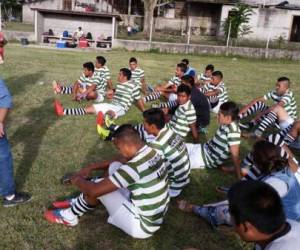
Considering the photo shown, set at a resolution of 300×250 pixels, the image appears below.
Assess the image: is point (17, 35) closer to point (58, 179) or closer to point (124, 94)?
point (124, 94)

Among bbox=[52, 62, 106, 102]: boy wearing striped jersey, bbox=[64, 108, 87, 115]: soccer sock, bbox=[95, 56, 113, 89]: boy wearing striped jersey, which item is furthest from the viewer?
bbox=[95, 56, 113, 89]: boy wearing striped jersey

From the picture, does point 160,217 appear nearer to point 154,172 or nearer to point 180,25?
point 154,172

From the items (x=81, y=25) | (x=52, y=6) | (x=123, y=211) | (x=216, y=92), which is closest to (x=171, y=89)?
(x=216, y=92)

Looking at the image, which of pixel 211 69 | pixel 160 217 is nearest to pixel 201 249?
pixel 160 217

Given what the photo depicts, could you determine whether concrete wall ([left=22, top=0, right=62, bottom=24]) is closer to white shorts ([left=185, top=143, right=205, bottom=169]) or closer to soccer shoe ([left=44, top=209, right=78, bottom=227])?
white shorts ([left=185, top=143, right=205, bottom=169])

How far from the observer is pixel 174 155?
4.43 metres

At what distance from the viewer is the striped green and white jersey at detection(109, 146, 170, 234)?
3.33 meters

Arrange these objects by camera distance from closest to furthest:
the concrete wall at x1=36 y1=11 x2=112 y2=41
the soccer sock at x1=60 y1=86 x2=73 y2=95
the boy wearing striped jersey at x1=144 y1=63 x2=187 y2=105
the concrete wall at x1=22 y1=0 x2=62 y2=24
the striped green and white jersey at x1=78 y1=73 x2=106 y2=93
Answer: the boy wearing striped jersey at x1=144 y1=63 x2=187 y2=105 < the striped green and white jersey at x1=78 y1=73 x2=106 y2=93 < the soccer sock at x1=60 y1=86 x2=73 y2=95 < the concrete wall at x1=36 y1=11 x2=112 y2=41 < the concrete wall at x1=22 y1=0 x2=62 y2=24

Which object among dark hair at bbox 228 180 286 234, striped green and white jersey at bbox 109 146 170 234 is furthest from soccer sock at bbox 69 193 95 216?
dark hair at bbox 228 180 286 234

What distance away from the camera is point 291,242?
2119 mm

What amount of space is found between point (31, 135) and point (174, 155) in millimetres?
3353

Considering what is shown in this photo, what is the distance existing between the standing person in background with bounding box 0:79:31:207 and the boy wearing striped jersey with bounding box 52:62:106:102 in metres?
4.96

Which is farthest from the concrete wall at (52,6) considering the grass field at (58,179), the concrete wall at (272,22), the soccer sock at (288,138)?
the soccer sock at (288,138)

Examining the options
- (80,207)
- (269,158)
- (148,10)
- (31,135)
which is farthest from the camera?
(148,10)
